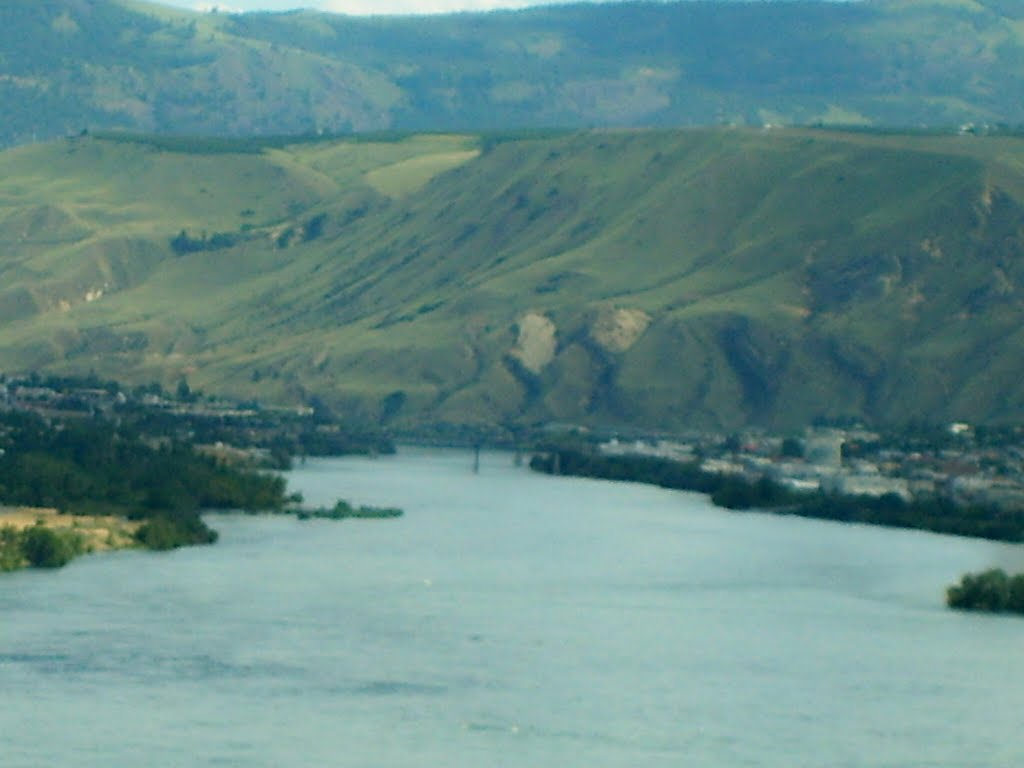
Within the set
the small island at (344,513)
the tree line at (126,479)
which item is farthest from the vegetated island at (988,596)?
the small island at (344,513)

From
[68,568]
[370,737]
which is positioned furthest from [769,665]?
[68,568]

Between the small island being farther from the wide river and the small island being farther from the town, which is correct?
the town

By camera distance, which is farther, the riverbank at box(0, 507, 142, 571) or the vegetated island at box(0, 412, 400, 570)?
the vegetated island at box(0, 412, 400, 570)

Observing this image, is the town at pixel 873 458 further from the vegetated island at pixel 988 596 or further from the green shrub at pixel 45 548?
the green shrub at pixel 45 548

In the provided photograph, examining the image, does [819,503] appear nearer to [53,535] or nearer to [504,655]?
[53,535]

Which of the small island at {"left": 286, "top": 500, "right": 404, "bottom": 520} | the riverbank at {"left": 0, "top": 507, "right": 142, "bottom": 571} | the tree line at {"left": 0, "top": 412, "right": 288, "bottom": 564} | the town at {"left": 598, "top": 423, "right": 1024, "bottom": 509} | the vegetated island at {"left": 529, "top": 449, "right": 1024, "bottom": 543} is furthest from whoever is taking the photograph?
the town at {"left": 598, "top": 423, "right": 1024, "bottom": 509}

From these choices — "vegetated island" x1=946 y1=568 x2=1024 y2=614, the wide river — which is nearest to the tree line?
the wide river
